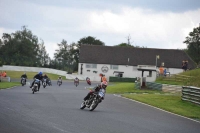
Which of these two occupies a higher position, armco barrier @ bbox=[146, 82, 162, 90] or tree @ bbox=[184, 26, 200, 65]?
tree @ bbox=[184, 26, 200, 65]

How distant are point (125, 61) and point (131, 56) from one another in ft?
7.67

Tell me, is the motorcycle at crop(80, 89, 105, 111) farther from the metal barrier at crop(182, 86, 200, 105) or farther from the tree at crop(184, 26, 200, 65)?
the tree at crop(184, 26, 200, 65)

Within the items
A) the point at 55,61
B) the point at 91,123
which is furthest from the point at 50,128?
the point at 55,61

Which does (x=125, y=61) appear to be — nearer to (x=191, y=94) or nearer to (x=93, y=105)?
(x=191, y=94)

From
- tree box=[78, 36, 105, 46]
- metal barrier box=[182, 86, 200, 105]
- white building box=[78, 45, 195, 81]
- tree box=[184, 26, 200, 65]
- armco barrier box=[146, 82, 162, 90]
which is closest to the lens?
metal barrier box=[182, 86, 200, 105]

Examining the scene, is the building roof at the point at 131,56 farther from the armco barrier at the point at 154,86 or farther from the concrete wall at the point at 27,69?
the armco barrier at the point at 154,86

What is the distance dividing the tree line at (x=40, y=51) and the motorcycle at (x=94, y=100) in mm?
79085

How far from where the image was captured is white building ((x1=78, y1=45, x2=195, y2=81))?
96.6m

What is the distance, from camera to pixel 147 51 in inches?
3937

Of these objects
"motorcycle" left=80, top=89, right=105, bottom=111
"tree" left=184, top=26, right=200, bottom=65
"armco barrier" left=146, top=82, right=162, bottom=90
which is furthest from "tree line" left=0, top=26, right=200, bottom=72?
"motorcycle" left=80, top=89, right=105, bottom=111

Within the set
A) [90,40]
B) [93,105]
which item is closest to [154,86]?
[93,105]

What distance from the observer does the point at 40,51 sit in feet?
529

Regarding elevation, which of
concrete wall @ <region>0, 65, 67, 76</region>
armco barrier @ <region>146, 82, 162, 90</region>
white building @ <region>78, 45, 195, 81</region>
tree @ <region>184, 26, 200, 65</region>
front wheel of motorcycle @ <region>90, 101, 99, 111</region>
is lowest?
front wheel of motorcycle @ <region>90, 101, 99, 111</region>

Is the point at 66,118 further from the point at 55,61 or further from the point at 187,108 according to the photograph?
the point at 55,61
